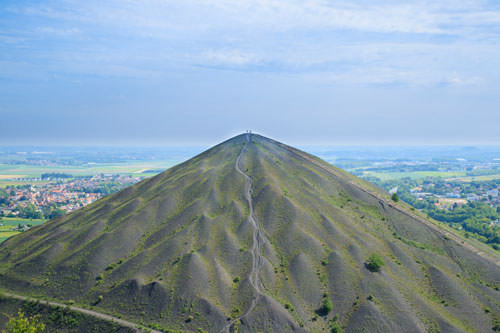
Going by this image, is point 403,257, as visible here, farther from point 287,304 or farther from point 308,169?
point 308,169

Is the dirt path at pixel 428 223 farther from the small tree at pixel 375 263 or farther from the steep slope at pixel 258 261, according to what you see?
the small tree at pixel 375 263

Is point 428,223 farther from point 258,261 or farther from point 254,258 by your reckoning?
point 254,258

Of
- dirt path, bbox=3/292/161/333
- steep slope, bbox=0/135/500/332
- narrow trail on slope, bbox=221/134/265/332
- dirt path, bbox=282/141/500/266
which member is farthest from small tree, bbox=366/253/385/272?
dirt path, bbox=3/292/161/333

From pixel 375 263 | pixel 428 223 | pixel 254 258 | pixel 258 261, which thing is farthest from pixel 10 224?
pixel 428 223

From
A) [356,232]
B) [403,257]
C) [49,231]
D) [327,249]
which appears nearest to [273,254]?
[327,249]

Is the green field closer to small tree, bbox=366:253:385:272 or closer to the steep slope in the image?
the steep slope

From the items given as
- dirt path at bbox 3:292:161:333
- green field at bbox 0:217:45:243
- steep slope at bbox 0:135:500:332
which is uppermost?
steep slope at bbox 0:135:500:332
